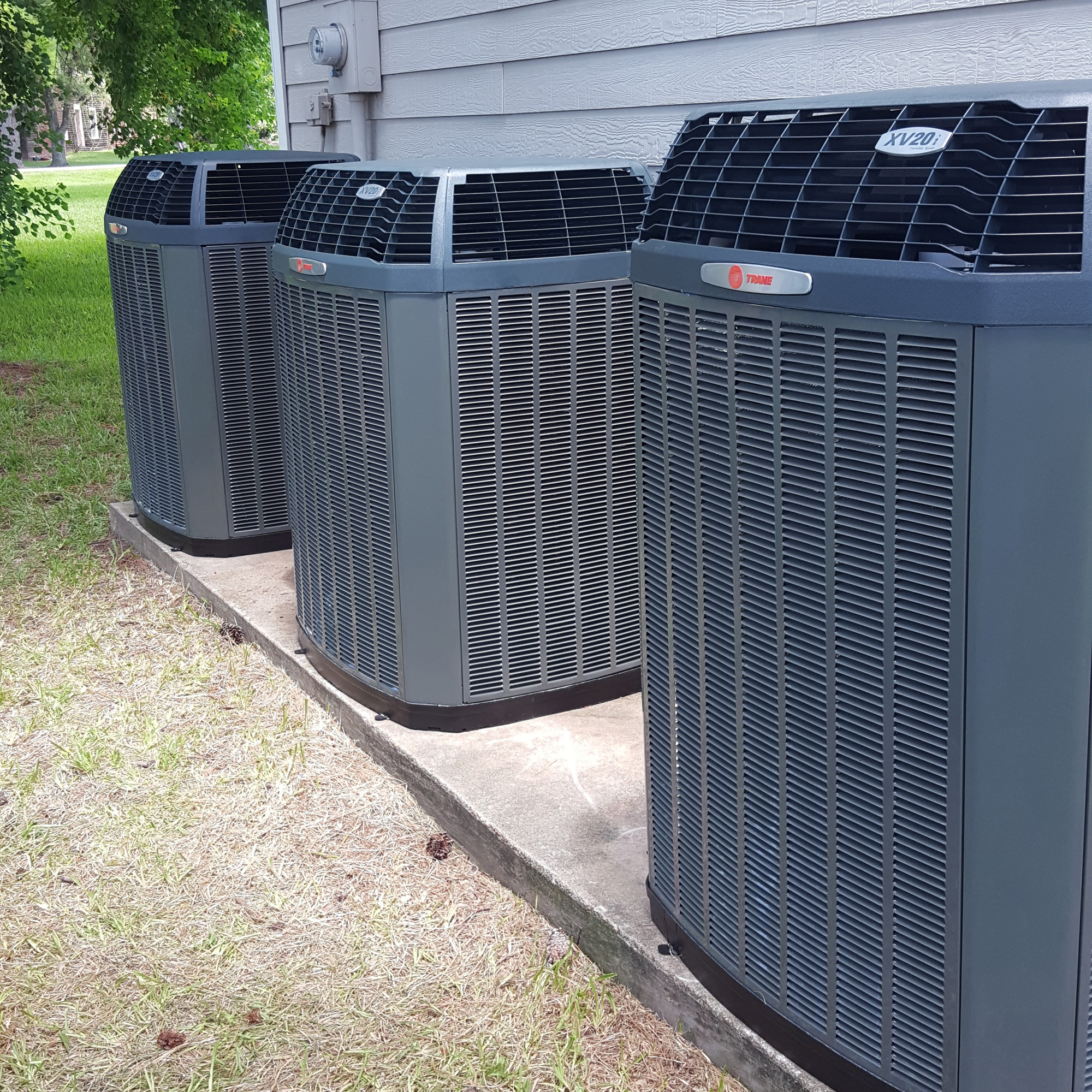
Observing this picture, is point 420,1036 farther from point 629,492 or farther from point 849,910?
point 629,492

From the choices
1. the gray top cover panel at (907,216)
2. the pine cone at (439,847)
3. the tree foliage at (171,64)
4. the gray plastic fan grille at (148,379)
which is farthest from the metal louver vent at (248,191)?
the tree foliage at (171,64)

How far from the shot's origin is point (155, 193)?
14.3 ft

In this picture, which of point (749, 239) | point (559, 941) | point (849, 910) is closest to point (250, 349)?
point (559, 941)

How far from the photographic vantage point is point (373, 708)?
3283 millimetres

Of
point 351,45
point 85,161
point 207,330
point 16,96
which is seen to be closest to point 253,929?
point 207,330

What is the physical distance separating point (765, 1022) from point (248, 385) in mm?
3071

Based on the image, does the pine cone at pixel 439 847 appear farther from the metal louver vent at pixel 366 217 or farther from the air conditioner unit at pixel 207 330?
the air conditioner unit at pixel 207 330

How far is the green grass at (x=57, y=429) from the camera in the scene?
5.12 metres

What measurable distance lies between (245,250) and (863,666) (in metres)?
3.19

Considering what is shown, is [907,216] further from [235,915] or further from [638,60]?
[638,60]

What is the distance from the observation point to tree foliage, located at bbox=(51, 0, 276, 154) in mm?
10484

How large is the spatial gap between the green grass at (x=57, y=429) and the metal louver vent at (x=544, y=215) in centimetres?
259

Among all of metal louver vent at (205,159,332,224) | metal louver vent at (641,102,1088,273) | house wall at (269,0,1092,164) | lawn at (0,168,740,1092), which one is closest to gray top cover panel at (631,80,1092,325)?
metal louver vent at (641,102,1088,273)

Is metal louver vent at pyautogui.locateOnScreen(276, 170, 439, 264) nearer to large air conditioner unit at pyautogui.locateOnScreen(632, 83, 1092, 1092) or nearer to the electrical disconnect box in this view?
large air conditioner unit at pyautogui.locateOnScreen(632, 83, 1092, 1092)
